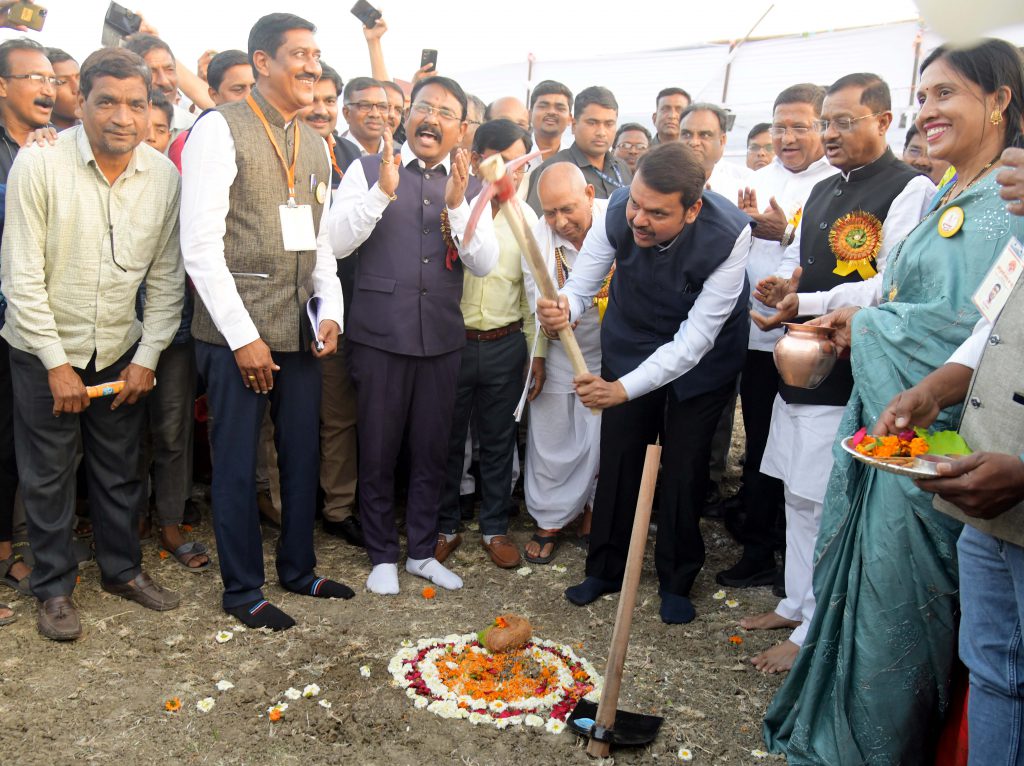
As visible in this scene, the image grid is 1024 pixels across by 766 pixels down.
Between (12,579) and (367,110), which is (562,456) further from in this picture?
(12,579)

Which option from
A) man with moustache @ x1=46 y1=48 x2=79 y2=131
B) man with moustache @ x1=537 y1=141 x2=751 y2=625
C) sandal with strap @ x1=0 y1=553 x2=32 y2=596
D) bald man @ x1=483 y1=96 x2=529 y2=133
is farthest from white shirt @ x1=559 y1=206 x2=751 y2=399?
man with moustache @ x1=46 y1=48 x2=79 y2=131

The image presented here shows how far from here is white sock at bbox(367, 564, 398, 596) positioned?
12.6 ft

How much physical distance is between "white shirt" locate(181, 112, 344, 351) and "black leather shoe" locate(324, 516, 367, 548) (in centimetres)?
150

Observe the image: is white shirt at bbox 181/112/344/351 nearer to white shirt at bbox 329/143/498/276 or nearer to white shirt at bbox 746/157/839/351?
white shirt at bbox 329/143/498/276

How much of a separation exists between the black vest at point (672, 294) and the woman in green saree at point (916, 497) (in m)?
0.94

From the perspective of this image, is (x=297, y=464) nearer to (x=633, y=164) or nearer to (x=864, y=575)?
(x=864, y=575)

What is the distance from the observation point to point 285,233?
11.0 ft

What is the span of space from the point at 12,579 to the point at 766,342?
3.54m

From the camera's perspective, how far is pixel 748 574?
4.17 metres

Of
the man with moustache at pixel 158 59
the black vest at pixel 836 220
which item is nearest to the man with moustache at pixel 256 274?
the man with moustache at pixel 158 59

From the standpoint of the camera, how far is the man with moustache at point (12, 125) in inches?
141

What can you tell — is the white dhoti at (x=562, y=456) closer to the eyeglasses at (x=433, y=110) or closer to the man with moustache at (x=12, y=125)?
the eyeglasses at (x=433, y=110)

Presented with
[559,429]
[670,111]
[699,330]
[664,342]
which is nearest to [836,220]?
[699,330]

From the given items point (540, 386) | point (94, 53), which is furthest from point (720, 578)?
point (94, 53)
